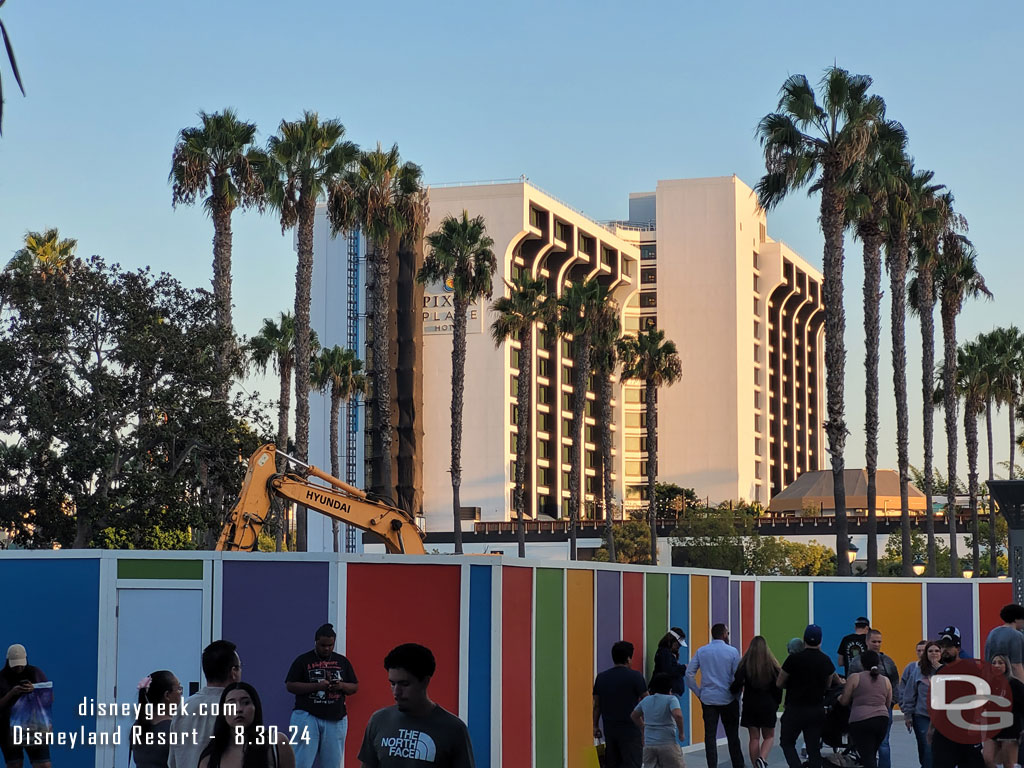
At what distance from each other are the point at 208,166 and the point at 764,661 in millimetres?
29497

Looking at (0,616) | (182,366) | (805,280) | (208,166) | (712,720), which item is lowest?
(712,720)

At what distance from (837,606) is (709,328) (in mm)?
91896

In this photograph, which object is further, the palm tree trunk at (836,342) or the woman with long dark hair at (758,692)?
the palm tree trunk at (836,342)

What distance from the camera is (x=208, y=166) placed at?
40.5 metres

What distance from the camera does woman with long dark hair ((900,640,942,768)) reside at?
1314cm

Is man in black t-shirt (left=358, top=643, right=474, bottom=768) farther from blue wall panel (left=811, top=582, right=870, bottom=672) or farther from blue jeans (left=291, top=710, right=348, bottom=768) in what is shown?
blue wall panel (left=811, top=582, right=870, bottom=672)

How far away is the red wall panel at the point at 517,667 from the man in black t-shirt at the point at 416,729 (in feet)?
25.4

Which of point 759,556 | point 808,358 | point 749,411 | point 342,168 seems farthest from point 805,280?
point 342,168

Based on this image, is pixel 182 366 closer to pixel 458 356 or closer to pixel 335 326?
pixel 458 356

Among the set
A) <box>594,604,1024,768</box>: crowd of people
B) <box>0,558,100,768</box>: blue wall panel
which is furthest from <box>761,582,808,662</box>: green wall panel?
<box>0,558,100,768</box>: blue wall panel

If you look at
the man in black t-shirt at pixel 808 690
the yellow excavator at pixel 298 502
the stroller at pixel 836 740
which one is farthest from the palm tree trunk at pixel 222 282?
the man in black t-shirt at pixel 808 690

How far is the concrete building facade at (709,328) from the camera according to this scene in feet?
371

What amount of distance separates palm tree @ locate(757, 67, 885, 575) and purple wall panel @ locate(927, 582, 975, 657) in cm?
1011

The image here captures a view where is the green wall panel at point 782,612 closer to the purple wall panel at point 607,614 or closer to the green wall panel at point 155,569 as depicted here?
the purple wall panel at point 607,614
